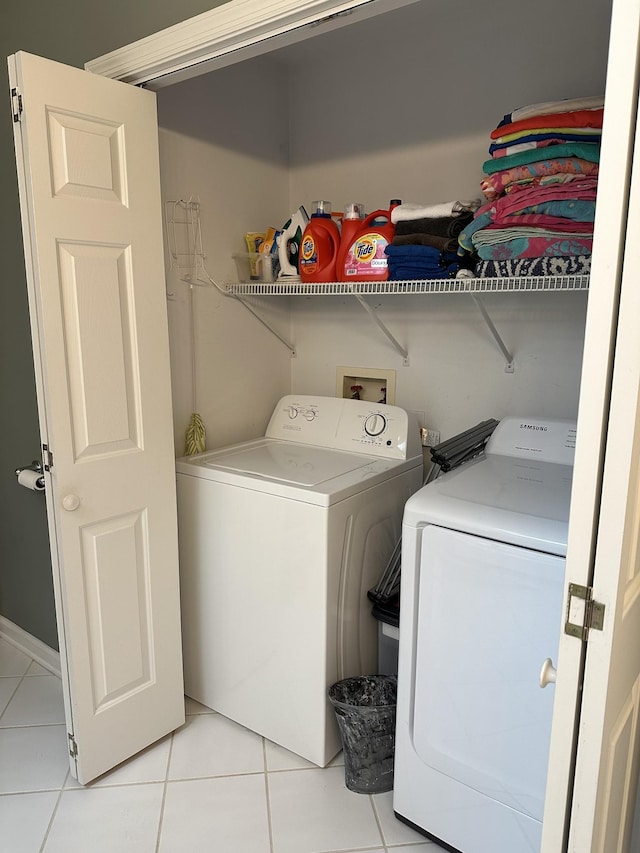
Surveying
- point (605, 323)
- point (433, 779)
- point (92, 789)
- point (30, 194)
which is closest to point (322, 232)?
point (30, 194)

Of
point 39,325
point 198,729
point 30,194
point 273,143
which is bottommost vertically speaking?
point 198,729

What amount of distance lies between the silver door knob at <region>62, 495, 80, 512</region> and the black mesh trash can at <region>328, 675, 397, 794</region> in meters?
0.95

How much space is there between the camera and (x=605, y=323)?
761 millimetres

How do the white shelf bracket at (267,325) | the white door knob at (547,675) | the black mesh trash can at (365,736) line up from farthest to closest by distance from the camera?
the white shelf bracket at (267,325), the black mesh trash can at (365,736), the white door knob at (547,675)

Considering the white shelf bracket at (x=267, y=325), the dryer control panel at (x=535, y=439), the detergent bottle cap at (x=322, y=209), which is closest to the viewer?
the dryer control panel at (x=535, y=439)

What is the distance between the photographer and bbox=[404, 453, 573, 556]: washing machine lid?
1.38 metres

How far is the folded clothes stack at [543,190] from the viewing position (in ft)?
5.18

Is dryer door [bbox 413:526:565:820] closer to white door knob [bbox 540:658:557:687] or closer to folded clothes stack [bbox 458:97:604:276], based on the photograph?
white door knob [bbox 540:658:557:687]

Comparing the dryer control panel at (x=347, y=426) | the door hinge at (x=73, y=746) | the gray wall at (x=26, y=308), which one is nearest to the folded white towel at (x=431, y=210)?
the dryer control panel at (x=347, y=426)

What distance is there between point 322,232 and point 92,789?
1993mm

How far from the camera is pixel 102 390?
172cm

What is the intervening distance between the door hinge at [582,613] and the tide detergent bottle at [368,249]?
1.41m

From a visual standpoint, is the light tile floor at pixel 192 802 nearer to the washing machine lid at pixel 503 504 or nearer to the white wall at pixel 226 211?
the washing machine lid at pixel 503 504

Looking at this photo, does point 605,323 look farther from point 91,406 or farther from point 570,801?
point 91,406
